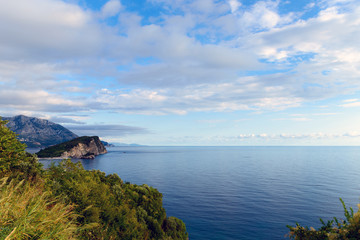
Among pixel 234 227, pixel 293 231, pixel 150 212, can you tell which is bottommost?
pixel 234 227

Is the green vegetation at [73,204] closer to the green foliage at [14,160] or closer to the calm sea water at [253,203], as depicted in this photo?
the green foliage at [14,160]

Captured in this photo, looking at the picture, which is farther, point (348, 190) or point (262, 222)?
point (348, 190)

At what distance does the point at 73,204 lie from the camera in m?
12.1

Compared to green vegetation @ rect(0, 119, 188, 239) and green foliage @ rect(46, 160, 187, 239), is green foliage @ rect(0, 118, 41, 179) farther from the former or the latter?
green foliage @ rect(46, 160, 187, 239)

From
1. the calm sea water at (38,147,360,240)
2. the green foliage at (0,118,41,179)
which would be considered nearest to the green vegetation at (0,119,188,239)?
the green foliage at (0,118,41,179)

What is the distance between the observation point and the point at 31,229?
21.8ft

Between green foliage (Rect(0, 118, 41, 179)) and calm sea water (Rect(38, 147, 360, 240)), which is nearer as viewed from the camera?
green foliage (Rect(0, 118, 41, 179))

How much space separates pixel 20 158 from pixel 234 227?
48.4m

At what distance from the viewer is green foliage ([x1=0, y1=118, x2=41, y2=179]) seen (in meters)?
23.5

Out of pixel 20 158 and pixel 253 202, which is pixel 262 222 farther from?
pixel 20 158

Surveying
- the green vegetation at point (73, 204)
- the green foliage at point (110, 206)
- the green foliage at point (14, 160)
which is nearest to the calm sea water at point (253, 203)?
the green foliage at point (110, 206)

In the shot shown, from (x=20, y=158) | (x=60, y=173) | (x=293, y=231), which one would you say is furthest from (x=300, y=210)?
(x=20, y=158)

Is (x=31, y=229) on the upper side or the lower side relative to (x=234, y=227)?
upper

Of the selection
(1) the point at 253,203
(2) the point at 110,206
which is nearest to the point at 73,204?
(2) the point at 110,206
